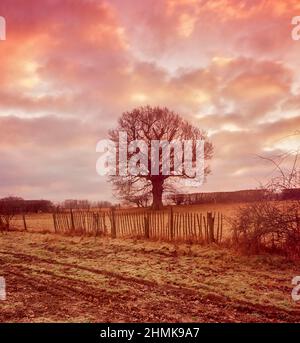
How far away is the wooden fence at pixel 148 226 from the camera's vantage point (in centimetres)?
1580

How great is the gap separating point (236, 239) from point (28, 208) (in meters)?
50.4

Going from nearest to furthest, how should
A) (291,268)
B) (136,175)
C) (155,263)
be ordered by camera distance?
1. (291,268)
2. (155,263)
3. (136,175)

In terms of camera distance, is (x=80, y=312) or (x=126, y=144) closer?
(x=80, y=312)

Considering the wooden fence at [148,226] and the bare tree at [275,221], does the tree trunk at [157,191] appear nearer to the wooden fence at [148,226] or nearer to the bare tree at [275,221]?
the wooden fence at [148,226]

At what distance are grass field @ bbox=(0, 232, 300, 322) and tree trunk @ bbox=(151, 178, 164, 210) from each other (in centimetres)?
2219

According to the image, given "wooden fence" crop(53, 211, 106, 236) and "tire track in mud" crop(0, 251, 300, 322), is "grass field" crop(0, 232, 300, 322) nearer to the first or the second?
"tire track in mud" crop(0, 251, 300, 322)

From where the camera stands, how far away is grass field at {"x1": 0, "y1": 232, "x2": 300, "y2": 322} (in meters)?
7.07

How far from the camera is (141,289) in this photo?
8.79 meters

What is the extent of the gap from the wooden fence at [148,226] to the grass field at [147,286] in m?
1.44

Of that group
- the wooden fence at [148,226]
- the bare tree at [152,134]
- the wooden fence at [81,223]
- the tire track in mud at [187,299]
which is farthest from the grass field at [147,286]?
the bare tree at [152,134]

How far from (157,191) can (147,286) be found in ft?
93.1

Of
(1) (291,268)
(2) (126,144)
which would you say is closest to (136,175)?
(2) (126,144)

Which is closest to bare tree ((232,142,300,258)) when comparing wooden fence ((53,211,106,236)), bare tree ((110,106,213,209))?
wooden fence ((53,211,106,236))
